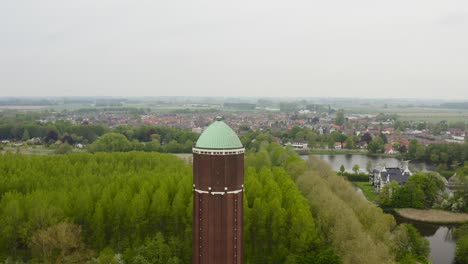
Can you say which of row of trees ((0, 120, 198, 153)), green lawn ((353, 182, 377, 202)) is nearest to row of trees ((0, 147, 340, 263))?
green lawn ((353, 182, 377, 202))

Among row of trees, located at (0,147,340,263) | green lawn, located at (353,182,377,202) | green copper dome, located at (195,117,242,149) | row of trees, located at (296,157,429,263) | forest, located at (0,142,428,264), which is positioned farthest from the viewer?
green lawn, located at (353,182,377,202)

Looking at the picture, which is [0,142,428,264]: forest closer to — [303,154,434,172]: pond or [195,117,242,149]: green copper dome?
[195,117,242,149]: green copper dome

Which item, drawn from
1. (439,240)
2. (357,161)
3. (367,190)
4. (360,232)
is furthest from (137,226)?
(357,161)

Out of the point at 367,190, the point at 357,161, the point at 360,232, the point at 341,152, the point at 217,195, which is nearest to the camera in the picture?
A: the point at 217,195

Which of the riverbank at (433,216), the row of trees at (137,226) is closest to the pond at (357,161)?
the riverbank at (433,216)

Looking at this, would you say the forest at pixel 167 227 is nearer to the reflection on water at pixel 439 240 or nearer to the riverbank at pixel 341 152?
the reflection on water at pixel 439 240

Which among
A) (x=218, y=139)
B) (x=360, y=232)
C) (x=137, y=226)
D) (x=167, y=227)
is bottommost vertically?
(x=167, y=227)

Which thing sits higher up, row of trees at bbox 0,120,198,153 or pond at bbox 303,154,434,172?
row of trees at bbox 0,120,198,153

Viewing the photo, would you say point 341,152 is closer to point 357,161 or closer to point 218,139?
point 357,161
